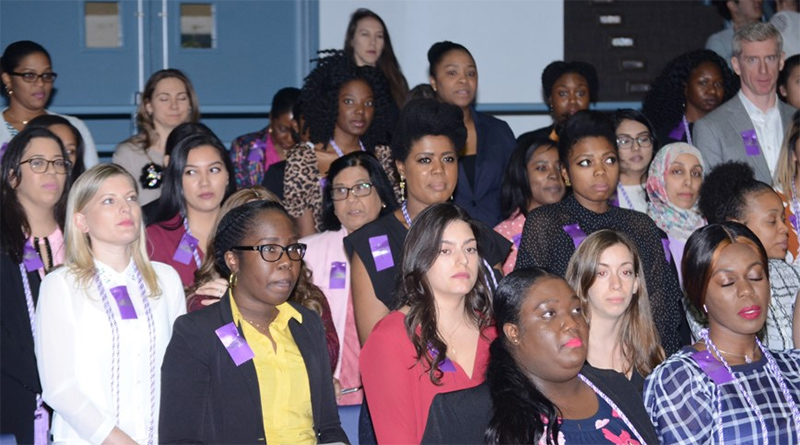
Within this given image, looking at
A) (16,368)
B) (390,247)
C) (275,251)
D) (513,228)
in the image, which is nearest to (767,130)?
(513,228)

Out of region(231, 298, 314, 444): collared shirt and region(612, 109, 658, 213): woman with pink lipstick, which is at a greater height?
region(612, 109, 658, 213): woman with pink lipstick

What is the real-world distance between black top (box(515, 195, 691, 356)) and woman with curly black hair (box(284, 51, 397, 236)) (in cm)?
132

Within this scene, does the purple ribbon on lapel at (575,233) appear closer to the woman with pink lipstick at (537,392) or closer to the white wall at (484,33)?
the woman with pink lipstick at (537,392)

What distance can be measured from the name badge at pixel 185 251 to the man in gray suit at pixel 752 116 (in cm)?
302

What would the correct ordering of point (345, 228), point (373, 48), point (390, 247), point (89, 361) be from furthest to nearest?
point (373, 48)
point (345, 228)
point (390, 247)
point (89, 361)

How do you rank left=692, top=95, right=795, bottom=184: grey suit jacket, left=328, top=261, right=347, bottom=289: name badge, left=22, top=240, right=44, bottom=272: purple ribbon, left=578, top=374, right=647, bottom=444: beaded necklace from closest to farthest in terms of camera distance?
left=578, top=374, right=647, bottom=444: beaded necklace < left=22, top=240, right=44, bottom=272: purple ribbon < left=328, top=261, right=347, bottom=289: name badge < left=692, top=95, right=795, bottom=184: grey suit jacket

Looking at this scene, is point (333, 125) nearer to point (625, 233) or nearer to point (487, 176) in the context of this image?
point (487, 176)

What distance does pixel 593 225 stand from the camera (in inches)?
182

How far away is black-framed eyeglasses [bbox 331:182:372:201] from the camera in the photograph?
5.31 metres

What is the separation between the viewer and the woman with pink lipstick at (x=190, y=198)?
15.9ft

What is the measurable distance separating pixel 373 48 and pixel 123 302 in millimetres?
3430

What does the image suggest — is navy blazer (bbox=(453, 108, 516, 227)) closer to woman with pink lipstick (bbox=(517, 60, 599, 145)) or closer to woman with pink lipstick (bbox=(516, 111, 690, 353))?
woman with pink lipstick (bbox=(517, 60, 599, 145))

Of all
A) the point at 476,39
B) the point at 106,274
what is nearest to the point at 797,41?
the point at 476,39

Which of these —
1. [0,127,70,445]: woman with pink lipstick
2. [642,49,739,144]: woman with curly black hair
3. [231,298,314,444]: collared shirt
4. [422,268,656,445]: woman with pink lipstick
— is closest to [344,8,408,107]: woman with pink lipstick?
[642,49,739,144]: woman with curly black hair
